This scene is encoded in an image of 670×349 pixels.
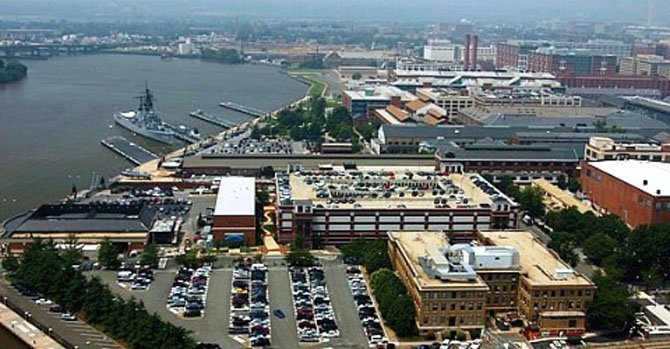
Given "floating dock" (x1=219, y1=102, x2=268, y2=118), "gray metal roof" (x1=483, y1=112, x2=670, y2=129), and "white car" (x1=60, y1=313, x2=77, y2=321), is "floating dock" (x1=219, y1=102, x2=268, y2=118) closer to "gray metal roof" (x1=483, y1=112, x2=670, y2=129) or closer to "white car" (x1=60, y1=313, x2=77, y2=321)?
"gray metal roof" (x1=483, y1=112, x2=670, y2=129)

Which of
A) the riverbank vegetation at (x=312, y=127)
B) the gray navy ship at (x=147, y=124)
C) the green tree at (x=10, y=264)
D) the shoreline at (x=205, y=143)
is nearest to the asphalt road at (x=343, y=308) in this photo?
the green tree at (x=10, y=264)

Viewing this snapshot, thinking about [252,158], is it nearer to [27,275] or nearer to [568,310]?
[27,275]

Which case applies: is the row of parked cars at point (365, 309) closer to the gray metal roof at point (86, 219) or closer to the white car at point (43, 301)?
the gray metal roof at point (86, 219)

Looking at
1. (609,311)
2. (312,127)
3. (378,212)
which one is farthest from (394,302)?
(312,127)

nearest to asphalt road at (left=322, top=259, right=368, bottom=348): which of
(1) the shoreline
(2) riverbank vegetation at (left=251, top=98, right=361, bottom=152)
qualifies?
(1) the shoreline

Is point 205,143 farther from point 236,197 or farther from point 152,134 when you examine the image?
point 236,197
